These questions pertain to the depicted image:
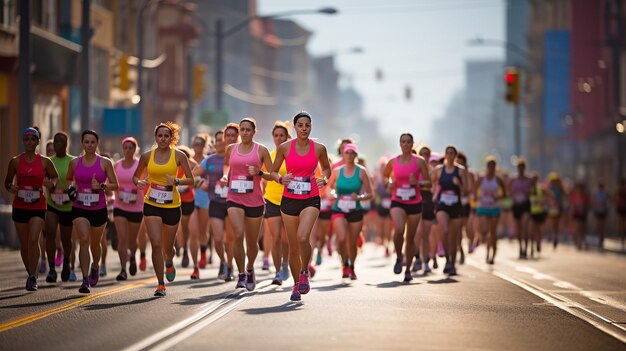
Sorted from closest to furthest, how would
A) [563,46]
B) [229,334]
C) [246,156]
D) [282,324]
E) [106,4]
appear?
[229,334] < [282,324] < [246,156] < [106,4] < [563,46]

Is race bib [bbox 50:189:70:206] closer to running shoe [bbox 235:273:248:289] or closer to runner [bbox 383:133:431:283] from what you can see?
running shoe [bbox 235:273:248:289]

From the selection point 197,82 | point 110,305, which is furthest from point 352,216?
point 197,82

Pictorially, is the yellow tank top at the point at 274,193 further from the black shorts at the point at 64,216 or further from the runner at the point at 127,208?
the black shorts at the point at 64,216

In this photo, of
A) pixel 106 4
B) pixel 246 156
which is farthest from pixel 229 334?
pixel 106 4

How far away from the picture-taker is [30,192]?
17672 mm

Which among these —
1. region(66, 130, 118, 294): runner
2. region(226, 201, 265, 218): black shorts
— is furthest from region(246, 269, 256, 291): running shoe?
region(66, 130, 118, 294): runner

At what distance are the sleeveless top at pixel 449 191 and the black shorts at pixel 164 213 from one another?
7.13 m

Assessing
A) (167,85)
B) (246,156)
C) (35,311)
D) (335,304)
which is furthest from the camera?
(167,85)

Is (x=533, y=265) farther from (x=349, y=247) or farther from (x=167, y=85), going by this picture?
(x=167, y=85)

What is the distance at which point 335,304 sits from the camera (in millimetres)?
15547

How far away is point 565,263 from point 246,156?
13.0m

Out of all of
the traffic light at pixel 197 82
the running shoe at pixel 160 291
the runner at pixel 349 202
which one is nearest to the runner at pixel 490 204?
the runner at pixel 349 202

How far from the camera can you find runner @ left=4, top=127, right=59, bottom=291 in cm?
1762

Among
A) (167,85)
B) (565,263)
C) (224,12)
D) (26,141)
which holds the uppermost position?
(224,12)
